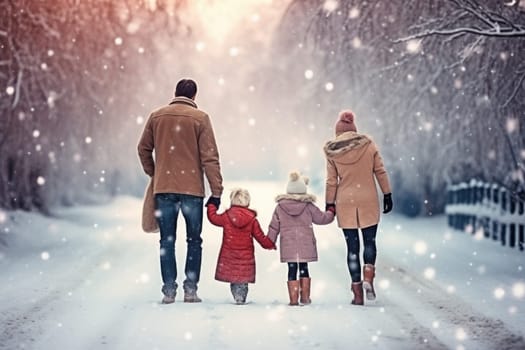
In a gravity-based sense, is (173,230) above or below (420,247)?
above

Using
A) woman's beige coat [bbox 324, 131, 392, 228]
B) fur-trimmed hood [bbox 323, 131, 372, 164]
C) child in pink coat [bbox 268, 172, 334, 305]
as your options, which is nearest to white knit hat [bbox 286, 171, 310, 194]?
child in pink coat [bbox 268, 172, 334, 305]

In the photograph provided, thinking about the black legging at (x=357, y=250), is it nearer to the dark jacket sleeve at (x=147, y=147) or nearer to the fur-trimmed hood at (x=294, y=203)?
the fur-trimmed hood at (x=294, y=203)

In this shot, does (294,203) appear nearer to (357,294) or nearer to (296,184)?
(296,184)

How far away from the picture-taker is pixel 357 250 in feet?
25.9

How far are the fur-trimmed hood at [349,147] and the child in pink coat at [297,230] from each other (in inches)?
15.9

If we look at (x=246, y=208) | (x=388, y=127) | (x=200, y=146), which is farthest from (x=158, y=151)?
(x=388, y=127)

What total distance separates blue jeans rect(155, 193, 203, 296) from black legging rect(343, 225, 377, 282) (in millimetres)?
1428

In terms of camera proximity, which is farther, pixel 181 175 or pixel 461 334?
pixel 181 175

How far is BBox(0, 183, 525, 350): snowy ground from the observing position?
5.97m

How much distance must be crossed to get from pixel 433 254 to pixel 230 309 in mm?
5983

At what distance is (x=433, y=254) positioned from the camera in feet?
40.8

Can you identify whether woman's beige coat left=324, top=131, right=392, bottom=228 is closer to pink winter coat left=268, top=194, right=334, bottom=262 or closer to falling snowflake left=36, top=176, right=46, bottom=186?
pink winter coat left=268, top=194, right=334, bottom=262

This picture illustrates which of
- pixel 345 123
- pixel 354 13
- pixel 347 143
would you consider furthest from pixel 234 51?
pixel 347 143

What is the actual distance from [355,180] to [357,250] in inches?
26.2
